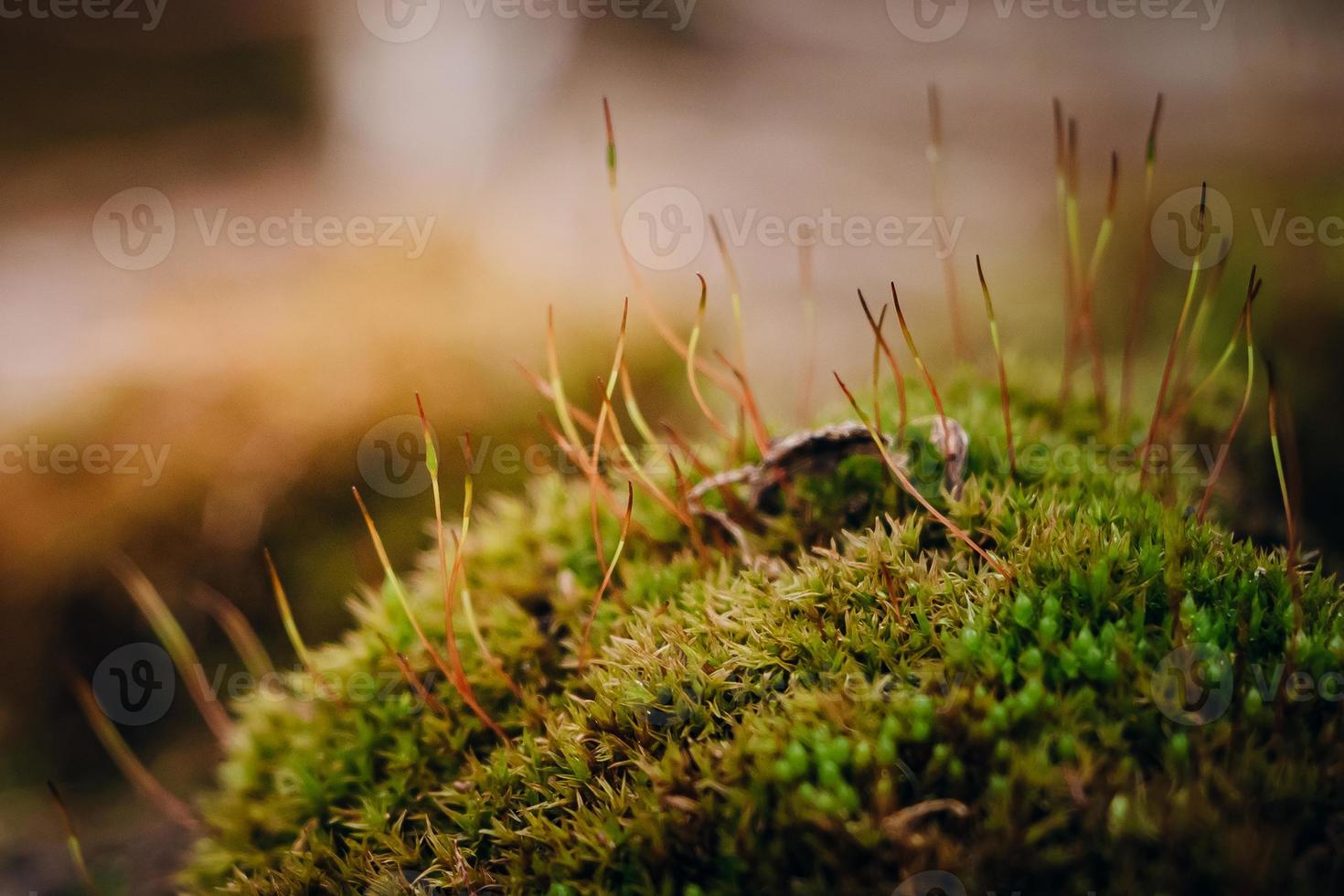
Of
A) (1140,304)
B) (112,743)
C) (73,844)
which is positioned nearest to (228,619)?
(112,743)

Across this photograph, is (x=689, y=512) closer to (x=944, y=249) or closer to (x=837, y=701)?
(x=837, y=701)

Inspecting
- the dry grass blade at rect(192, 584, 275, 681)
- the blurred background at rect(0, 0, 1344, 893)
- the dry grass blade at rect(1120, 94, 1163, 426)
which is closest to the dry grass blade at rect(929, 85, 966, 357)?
the blurred background at rect(0, 0, 1344, 893)

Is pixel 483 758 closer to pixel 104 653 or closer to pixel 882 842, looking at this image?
pixel 882 842

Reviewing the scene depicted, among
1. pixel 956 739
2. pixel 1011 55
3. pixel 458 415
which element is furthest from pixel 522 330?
pixel 1011 55

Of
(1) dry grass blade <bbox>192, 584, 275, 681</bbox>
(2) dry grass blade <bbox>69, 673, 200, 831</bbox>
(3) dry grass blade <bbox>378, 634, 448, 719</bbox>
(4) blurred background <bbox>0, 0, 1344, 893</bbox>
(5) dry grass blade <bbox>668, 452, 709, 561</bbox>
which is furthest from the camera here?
(4) blurred background <bbox>0, 0, 1344, 893</bbox>

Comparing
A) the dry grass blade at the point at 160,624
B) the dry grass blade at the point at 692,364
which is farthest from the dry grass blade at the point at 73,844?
the dry grass blade at the point at 692,364

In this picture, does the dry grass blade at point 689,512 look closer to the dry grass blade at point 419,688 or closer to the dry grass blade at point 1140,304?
the dry grass blade at point 419,688

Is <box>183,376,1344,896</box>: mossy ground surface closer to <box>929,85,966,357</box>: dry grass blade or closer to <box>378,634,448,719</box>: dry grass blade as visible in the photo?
<box>378,634,448,719</box>: dry grass blade
